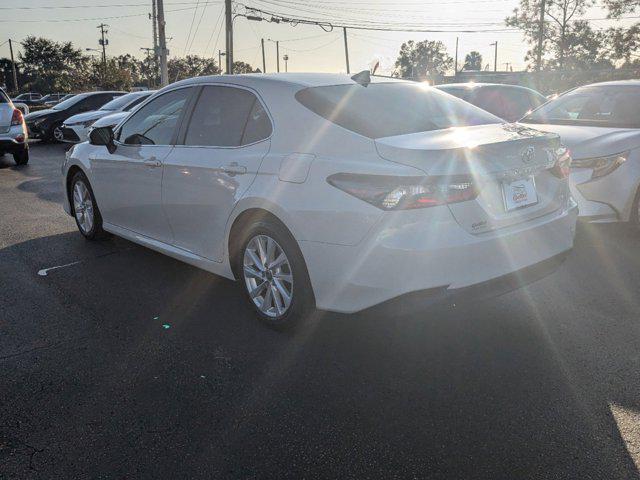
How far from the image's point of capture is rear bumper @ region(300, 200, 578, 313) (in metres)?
2.91

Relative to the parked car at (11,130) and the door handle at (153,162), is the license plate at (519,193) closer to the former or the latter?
the door handle at (153,162)

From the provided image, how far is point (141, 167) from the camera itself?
4742mm

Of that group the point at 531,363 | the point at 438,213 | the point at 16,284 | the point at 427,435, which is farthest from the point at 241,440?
the point at 16,284

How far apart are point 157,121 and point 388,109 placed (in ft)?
6.93

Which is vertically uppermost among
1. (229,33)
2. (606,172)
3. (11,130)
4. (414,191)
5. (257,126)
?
(229,33)

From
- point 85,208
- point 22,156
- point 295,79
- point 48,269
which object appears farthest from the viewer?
point 22,156

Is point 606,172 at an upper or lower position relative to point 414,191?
lower

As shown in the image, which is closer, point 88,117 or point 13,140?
point 13,140

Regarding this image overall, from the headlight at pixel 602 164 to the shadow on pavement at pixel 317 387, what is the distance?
3.74ft

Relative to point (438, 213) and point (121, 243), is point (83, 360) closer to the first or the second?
point (438, 213)

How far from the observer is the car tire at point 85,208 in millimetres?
5812

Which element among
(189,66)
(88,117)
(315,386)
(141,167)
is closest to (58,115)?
(88,117)

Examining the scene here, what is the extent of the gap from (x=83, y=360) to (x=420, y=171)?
87.8 inches

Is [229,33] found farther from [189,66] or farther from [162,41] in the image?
[189,66]
